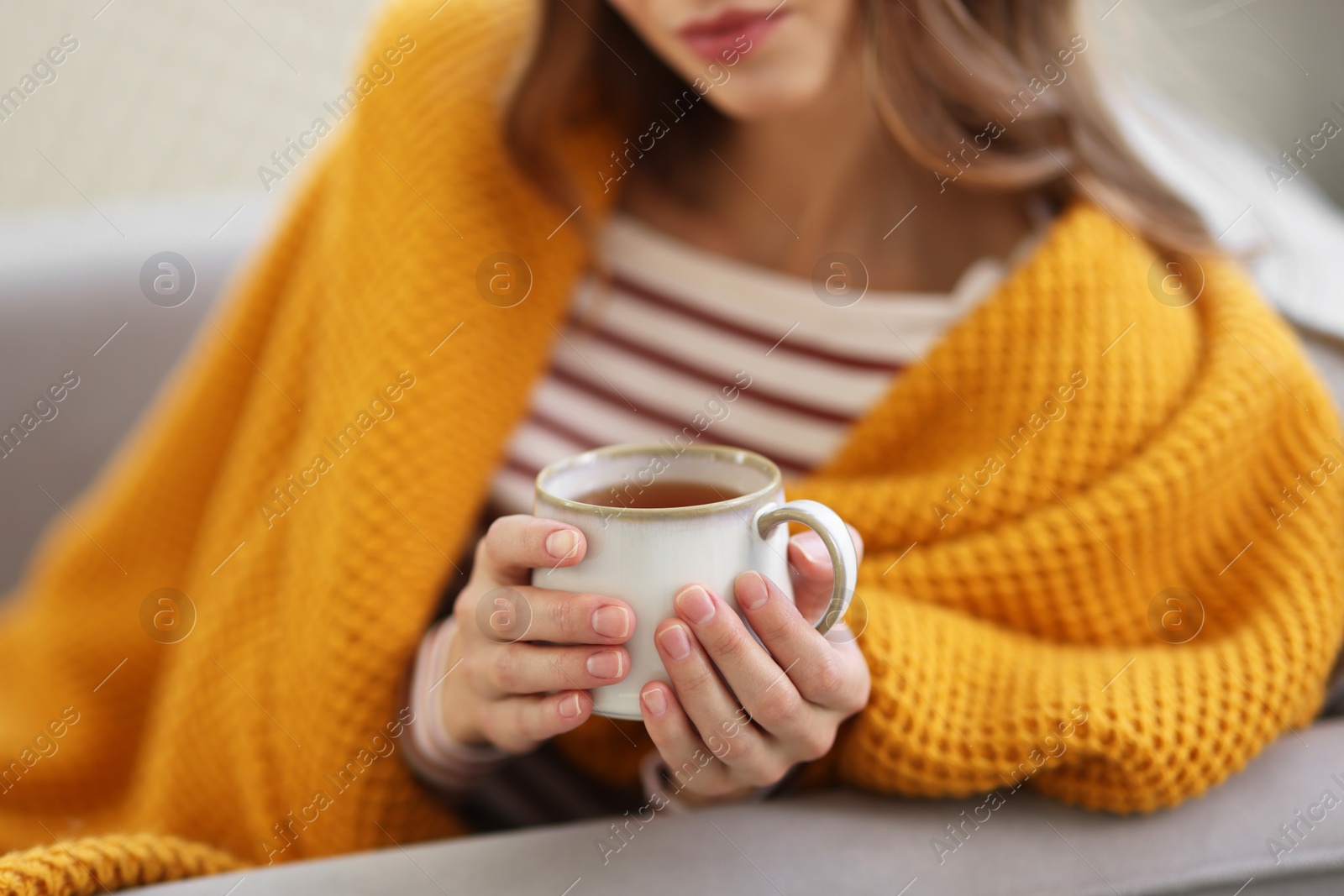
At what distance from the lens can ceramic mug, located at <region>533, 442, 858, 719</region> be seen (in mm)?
483

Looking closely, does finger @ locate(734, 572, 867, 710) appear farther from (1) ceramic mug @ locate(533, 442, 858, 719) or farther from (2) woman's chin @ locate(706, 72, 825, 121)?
(2) woman's chin @ locate(706, 72, 825, 121)

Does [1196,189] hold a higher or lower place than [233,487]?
lower

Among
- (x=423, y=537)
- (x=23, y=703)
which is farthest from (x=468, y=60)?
(x=23, y=703)

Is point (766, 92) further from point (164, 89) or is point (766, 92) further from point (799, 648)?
point (164, 89)

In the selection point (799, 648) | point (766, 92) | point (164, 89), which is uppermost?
point (164, 89)

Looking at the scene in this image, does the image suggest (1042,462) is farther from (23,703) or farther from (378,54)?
(23,703)

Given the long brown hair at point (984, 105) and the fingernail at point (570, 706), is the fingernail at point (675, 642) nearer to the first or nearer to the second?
the fingernail at point (570, 706)

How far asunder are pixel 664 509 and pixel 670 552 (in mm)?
21

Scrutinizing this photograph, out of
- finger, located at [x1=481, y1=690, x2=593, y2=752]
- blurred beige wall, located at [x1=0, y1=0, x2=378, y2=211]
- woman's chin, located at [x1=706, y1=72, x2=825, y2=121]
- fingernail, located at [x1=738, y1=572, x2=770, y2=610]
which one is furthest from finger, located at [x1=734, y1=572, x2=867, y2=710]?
blurred beige wall, located at [x1=0, y1=0, x2=378, y2=211]

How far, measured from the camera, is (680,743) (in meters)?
0.54

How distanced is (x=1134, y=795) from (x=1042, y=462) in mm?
226

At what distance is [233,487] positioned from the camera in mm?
983

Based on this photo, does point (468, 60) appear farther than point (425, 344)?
Yes

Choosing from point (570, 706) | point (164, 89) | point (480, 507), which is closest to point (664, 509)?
point (570, 706)
